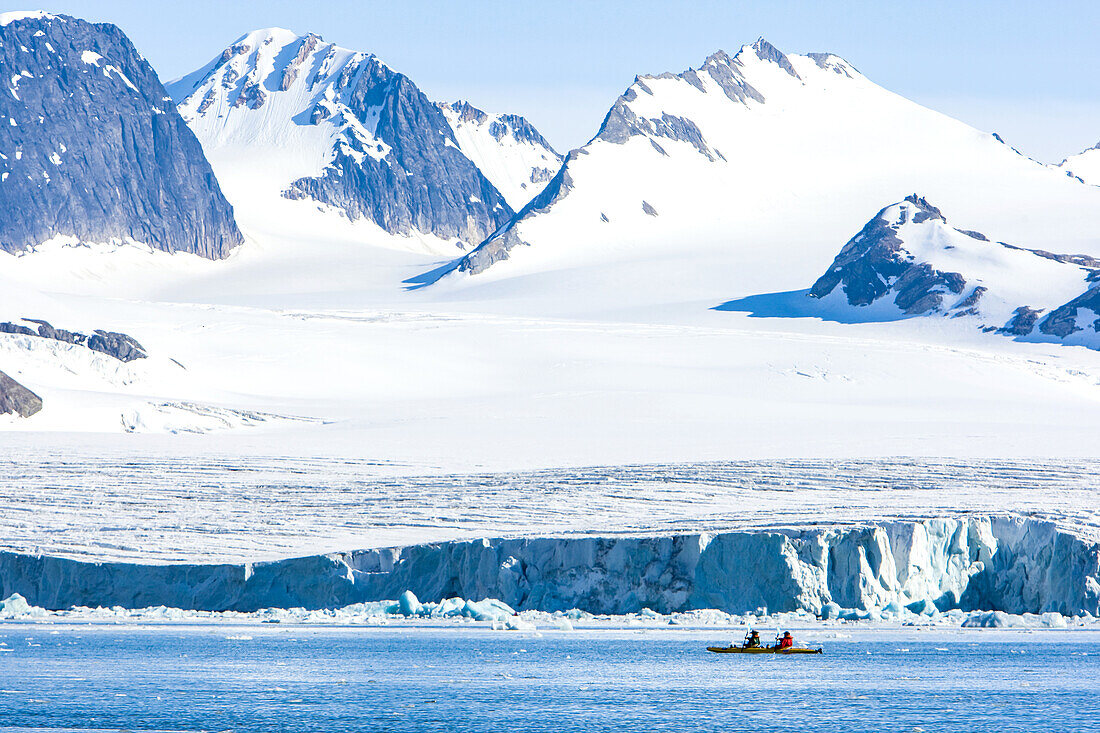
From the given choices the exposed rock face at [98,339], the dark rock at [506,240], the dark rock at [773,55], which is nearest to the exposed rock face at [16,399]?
the exposed rock face at [98,339]

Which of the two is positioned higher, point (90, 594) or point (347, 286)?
point (347, 286)

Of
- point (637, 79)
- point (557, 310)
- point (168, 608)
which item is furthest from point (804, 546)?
point (637, 79)

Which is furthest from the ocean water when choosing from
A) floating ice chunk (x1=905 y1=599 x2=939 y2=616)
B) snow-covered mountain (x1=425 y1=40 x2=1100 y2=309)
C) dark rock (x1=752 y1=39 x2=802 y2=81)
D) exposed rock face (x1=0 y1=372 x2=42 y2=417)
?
dark rock (x1=752 y1=39 x2=802 y2=81)

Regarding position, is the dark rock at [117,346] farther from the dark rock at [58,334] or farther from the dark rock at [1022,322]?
the dark rock at [1022,322]

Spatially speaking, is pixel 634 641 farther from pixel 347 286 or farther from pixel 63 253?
pixel 63 253

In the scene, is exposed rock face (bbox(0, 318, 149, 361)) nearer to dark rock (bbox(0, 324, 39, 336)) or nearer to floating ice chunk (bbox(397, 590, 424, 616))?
dark rock (bbox(0, 324, 39, 336))

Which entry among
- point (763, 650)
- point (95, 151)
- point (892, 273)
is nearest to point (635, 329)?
point (892, 273)
